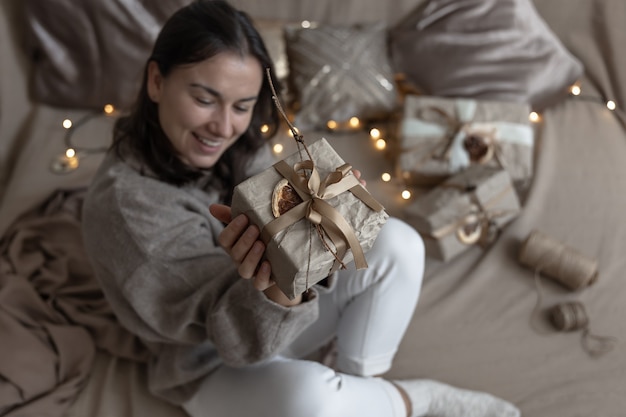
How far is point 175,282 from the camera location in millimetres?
893

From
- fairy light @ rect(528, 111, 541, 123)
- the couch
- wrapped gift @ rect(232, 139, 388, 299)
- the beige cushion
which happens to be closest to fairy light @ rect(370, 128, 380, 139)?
the couch

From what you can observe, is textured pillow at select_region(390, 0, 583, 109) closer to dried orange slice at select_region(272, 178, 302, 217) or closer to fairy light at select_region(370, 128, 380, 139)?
fairy light at select_region(370, 128, 380, 139)

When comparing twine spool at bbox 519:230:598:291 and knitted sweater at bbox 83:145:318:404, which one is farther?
twine spool at bbox 519:230:598:291

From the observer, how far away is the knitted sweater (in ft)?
2.82

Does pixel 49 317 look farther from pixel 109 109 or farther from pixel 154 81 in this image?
pixel 109 109

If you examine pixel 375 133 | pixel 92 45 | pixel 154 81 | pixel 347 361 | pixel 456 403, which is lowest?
pixel 456 403

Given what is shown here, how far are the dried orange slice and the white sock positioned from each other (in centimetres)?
51

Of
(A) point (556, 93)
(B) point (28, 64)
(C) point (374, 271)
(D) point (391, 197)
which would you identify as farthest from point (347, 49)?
(B) point (28, 64)

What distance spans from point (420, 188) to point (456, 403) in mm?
590

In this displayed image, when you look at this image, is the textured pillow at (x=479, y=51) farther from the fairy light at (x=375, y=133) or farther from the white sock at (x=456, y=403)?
the white sock at (x=456, y=403)

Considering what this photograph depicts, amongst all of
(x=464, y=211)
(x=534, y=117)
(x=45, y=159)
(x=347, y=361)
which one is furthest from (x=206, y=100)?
(x=534, y=117)

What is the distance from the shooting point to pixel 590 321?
49.0 inches

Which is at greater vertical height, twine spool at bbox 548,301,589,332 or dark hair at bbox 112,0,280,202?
dark hair at bbox 112,0,280,202

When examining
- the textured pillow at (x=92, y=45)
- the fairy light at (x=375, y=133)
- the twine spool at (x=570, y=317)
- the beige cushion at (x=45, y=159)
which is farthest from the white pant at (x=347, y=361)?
the textured pillow at (x=92, y=45)
